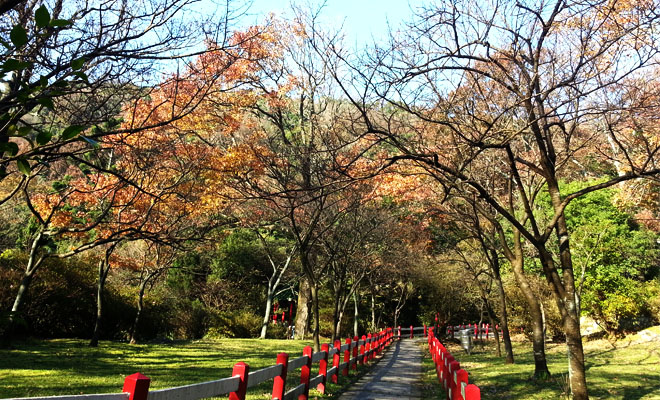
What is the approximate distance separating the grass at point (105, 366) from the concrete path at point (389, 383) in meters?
0.44

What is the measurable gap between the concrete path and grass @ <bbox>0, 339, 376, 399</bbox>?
44 centimetres

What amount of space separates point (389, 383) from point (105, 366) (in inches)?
273

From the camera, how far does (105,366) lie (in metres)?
11.5

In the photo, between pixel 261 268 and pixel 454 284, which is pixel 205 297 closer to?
pixel 261 268

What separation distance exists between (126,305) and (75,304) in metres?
2.40

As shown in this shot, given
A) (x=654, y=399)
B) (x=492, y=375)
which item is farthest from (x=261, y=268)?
(x=654, y=399)

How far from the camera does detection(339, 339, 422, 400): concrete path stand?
1034 centimetres

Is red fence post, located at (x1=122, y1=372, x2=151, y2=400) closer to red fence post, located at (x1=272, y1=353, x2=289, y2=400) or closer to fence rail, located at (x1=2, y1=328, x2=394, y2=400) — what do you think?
fence rail, located at (x1=2, y1=328, x2=394, y2=400)

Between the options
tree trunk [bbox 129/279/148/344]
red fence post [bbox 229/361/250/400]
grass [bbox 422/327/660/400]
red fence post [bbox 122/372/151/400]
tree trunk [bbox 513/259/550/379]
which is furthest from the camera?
tree trunk [bbox 129/279/148/344]

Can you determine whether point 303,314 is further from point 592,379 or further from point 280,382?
point 280,382

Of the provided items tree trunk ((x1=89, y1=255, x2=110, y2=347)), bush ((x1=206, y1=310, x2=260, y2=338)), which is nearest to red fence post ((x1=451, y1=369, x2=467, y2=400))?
tree trunk ((x1=89, y1=255, x2=110, y2=347))

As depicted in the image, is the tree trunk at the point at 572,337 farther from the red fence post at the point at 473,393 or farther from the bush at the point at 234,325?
the bush at the point at 234,325

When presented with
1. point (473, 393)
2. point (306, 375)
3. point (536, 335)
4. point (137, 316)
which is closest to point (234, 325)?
point (137, 316)

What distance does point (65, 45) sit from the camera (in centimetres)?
488
